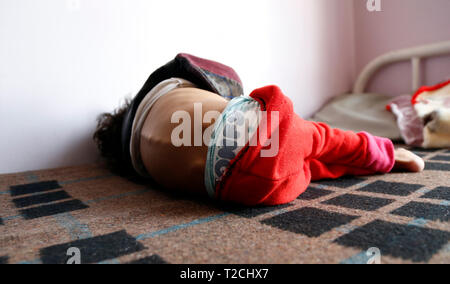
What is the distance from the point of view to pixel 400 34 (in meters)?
1.54

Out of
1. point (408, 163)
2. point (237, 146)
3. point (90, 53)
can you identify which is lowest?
point (408, 163)

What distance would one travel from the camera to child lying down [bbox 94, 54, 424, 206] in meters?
0.50

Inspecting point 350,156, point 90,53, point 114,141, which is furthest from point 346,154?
point 90,53

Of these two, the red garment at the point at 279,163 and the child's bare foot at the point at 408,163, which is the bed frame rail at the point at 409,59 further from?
the red garment at the point at 279,163

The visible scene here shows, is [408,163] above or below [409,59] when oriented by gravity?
below

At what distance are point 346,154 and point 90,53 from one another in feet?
2.69

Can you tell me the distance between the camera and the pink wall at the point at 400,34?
1.42m

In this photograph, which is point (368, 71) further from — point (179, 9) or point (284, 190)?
point (284, 190)

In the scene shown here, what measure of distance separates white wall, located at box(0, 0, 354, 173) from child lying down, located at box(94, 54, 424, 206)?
36cm

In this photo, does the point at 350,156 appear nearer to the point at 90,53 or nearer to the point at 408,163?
the point at 408,163

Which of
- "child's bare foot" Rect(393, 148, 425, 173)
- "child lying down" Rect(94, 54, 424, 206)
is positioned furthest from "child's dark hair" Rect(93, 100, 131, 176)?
"child's bare foot" Rect(393, 148, 425, 173)

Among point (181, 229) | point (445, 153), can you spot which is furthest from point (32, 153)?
point (445, 153)

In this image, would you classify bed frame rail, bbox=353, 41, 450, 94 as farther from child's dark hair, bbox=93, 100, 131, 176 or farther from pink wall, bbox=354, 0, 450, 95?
child's dark hair, bbox=93, 100, 131, 176
